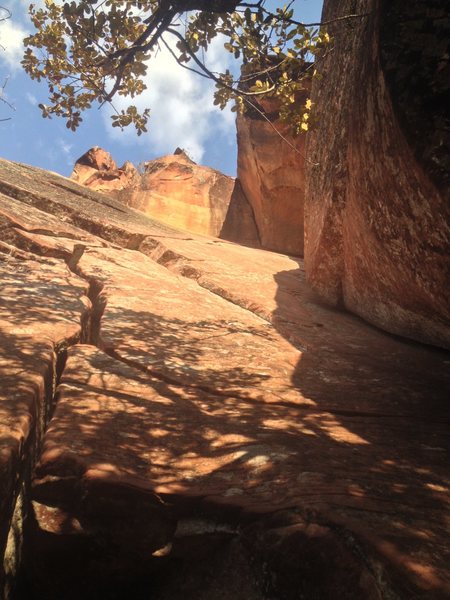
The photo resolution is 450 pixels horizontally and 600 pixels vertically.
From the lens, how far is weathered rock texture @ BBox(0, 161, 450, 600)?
1768 mm

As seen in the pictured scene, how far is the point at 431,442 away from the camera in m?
2.83

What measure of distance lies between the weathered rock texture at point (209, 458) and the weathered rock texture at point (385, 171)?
0.89 metres

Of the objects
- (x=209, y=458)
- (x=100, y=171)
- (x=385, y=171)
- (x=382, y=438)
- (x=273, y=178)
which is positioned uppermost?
(x=100, y=171)

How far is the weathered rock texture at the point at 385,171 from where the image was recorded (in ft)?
9.93

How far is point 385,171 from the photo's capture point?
390 cm

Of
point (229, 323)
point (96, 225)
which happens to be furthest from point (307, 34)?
point (96, 225)

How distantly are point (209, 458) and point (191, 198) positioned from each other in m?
22.3

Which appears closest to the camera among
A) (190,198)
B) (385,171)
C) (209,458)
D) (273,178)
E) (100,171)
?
(209,458)

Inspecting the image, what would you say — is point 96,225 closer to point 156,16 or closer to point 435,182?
point 156,16

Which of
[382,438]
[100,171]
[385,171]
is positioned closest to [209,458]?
[382,438]

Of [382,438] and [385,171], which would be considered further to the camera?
[385,171]

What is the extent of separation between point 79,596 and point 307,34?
5.11 m

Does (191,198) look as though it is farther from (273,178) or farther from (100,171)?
(100,171)

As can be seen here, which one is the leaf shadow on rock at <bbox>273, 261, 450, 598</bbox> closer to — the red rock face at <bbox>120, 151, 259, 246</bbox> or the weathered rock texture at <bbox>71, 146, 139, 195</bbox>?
the red rock face at <bbox>120, 151, 259, 246</bbox>
